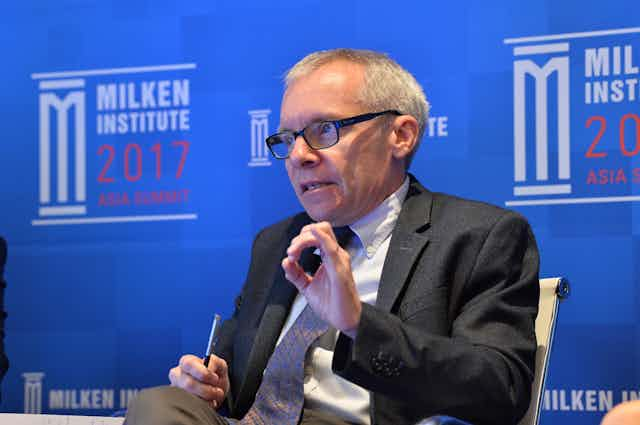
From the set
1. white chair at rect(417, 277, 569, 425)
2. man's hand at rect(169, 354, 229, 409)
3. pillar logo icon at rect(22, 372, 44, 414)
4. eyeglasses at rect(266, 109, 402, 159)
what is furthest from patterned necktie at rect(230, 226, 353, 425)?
pillar logo icon at rect(22, 372, 44, 414)

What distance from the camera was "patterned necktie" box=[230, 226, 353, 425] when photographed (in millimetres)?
2436

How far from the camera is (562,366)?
3.24 m

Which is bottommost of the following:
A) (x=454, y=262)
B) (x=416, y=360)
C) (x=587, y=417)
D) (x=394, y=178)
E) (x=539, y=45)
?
(x=587, y=417)

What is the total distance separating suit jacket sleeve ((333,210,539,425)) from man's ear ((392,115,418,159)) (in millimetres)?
349

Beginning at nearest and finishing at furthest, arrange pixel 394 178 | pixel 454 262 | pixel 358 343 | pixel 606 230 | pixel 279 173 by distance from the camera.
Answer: pixel 358 343 < pixel 454 262 < pixel 394 178 < pixel 606 230 < pixel 279 173

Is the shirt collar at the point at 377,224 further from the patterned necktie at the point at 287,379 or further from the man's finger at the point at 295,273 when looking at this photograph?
the man's finger at the point at 295,273

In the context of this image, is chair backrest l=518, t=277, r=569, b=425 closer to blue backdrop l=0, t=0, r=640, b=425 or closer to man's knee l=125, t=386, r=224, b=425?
blue backdrop l=0, t=0, r=640, b=425

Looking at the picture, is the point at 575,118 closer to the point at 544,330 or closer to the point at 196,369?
the point at 544,330

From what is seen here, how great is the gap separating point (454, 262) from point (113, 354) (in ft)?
6.02

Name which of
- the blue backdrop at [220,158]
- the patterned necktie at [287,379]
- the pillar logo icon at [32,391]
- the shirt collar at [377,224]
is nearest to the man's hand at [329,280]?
the patterned necktie at [287,379]

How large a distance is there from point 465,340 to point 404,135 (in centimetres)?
71

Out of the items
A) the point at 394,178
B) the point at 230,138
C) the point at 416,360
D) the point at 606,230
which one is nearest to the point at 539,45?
the point at 606,230

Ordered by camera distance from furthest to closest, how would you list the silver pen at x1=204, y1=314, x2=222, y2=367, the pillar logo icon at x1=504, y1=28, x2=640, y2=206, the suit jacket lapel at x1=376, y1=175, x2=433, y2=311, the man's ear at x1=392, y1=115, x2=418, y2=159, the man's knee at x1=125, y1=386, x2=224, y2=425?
the pillar logo icon at x1=504, y1=28, x2=640, y2=206, the man's ear at x1=392, y1=115, x2=418, y2=159, the suit jacket lapel at x1=376, y1=175, x2=433, y2=311, the silver pen at x1=204, y1=314, x2=222, y2=367, the man's knee at x1=125, y1=386, x2=224, y2=425

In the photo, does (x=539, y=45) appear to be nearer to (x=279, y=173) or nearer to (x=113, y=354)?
(x=279, y=173)
